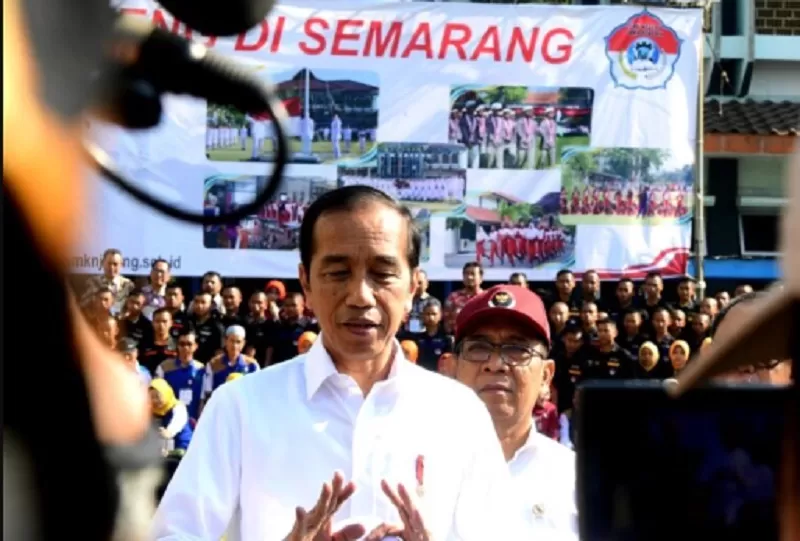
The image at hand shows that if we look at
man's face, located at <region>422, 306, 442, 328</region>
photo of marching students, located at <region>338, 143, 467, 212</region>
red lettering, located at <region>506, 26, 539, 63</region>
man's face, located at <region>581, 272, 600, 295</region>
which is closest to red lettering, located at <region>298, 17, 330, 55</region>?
photo of marching students, located at <region>338, 143, 467, 212</region>

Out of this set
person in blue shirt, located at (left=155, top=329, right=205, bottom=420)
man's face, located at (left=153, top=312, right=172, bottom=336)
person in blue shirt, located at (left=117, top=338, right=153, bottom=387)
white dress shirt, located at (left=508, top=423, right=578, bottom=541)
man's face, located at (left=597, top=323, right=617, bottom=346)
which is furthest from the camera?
man's face, located at (left=597, top=323, right=617, bottom=346)

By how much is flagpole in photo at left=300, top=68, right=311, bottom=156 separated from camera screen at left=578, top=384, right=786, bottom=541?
29.4 feet

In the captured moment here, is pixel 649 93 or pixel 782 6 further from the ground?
pixel 782 6

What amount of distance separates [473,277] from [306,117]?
1.80 m

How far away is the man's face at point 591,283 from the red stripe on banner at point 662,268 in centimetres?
38

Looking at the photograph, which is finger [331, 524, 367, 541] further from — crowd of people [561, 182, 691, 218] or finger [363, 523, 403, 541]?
crowd of people [561, 182, 691, 218]

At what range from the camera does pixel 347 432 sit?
264cm

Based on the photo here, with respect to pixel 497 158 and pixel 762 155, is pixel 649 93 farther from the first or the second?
pixel 762 155

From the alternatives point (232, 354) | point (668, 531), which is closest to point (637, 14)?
point (232, 354)

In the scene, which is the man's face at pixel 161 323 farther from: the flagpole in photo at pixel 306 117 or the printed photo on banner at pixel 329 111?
the flagpole in photo at pixel 306 117

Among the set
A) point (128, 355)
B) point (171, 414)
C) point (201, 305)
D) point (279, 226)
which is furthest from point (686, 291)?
point (128, 355)

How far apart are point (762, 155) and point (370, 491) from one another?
12376 millimetres

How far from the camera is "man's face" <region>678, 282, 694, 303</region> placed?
9.68 m

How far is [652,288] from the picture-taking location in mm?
9594
